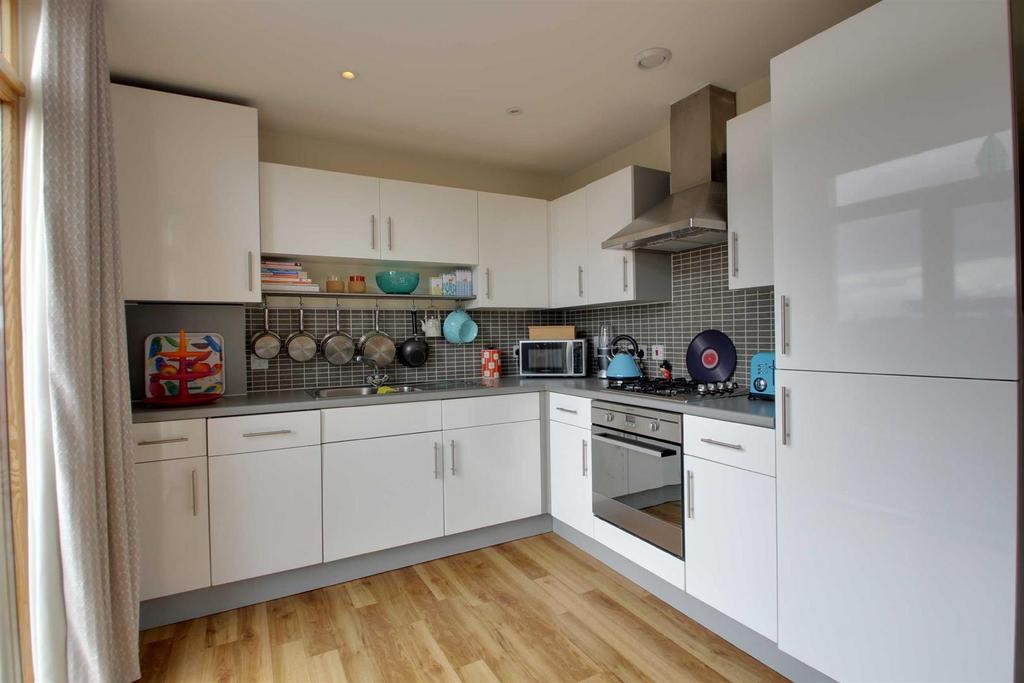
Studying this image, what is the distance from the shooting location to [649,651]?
1.89 meters

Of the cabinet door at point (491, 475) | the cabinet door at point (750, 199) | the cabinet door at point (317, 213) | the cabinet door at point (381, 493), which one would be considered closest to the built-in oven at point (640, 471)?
the cabinet door at point (491, 475)

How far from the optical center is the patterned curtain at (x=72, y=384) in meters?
1.51

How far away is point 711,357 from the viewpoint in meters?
2.60

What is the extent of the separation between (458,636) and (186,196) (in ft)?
7.38

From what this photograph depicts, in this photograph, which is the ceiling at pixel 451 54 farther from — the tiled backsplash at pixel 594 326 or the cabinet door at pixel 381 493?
the cabinet door at pixel 381 493

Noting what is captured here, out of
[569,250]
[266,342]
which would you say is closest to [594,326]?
[569,250]

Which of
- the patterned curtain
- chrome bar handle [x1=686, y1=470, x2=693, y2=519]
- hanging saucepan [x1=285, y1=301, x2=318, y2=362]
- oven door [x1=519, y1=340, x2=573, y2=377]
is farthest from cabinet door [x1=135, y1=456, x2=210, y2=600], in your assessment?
chrome bar handle [x1=686, y1=470, x2=693, y2=519]

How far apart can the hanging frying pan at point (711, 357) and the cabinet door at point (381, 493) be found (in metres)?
1.41

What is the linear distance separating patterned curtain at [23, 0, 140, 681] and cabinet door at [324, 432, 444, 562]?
81cm

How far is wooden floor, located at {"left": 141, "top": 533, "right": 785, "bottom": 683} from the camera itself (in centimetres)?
179

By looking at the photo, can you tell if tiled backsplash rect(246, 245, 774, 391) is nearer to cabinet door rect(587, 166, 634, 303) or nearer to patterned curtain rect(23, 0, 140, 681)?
cabinet door rect(587, 166, 634, 303)

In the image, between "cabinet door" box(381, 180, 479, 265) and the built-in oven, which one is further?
"cabinet door" box(381, 180, 479, 265)

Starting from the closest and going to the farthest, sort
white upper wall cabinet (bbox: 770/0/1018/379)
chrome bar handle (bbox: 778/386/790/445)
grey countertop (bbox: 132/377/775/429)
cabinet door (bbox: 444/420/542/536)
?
white upper wall cabinet (bbox: 770/0/1018/379)
chrome bar handle (bbox: 778/386/790/445)
grey countertop (bbox: 132/377/775/429)
cabinet door (bbox: 444/420/542/536)

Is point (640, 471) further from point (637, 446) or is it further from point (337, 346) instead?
point (337, 346)
